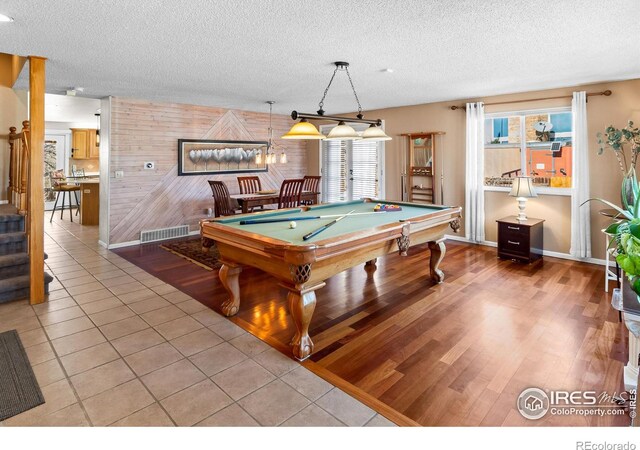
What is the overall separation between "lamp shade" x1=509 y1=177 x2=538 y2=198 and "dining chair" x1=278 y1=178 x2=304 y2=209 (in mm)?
3368

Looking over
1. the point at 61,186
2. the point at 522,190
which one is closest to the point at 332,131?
the point at 522,190

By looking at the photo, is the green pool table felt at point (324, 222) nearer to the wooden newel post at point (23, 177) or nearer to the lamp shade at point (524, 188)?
the lamp shade at point (524, 188)

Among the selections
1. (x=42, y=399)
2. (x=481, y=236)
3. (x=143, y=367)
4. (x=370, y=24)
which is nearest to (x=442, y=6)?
(x=370, y=24)

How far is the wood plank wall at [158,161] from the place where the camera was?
6.04 m

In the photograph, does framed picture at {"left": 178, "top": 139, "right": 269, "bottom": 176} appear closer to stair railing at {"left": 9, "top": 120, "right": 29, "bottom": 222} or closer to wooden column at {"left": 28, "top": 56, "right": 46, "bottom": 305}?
stair railing at {"left": 9, "top": 120, "right": 29, "bottom": 222}

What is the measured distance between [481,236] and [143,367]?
539 centimetres

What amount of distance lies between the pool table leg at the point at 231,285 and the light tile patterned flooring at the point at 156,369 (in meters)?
0.13

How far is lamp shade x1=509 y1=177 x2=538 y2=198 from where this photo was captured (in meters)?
5.20

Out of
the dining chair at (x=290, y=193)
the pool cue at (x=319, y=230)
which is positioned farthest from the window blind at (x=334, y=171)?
the pool cue at (x=319, y=230)

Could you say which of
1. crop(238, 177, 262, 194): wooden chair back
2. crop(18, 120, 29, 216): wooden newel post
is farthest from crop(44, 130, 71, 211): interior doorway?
crop(18, 120, 29, 216): wooden newel post

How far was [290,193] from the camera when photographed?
6.24 m

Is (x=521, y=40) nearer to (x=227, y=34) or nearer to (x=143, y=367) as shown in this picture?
(x=227, y=34)

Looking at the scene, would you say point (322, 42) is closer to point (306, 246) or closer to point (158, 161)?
point (306, 246)

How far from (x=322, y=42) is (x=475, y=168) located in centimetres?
385
